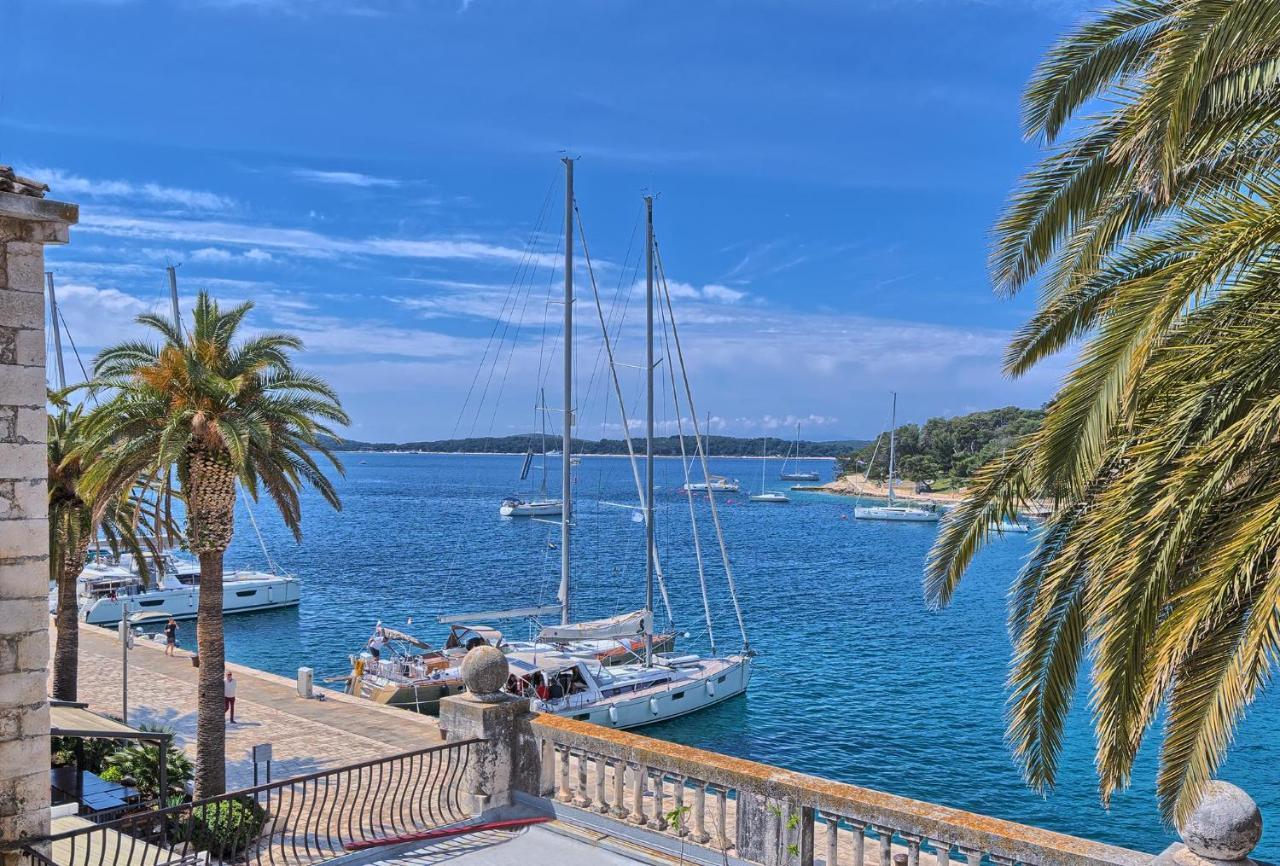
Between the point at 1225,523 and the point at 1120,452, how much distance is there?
3.11ft

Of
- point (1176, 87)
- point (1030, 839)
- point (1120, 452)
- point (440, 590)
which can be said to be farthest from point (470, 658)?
point (440, 590)

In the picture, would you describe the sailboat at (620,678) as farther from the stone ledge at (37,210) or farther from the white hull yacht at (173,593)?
the white hull yacht at (173,593)

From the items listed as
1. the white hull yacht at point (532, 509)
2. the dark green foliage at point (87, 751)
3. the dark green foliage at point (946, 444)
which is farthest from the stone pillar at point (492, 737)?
the dark green foliage at point (946, 444)

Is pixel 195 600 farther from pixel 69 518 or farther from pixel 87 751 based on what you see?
pixel 87 751

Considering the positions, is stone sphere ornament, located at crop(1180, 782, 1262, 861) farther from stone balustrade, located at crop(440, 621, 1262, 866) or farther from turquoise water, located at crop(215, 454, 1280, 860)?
turquoise water, located at crop(215, 454, 1280, 860)

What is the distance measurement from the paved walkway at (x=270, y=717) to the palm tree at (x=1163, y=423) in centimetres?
1421

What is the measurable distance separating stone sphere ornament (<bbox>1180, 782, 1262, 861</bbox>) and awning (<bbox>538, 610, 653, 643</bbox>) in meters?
27.7

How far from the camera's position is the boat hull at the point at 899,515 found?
365ft

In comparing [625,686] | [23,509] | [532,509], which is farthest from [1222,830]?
[532,509]

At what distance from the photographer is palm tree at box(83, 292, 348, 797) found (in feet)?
52.3

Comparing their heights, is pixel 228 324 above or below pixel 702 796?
above

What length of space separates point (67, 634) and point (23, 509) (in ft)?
55.8

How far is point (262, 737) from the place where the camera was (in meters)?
22.7

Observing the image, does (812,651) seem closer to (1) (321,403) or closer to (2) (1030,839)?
(1) (321,403)
